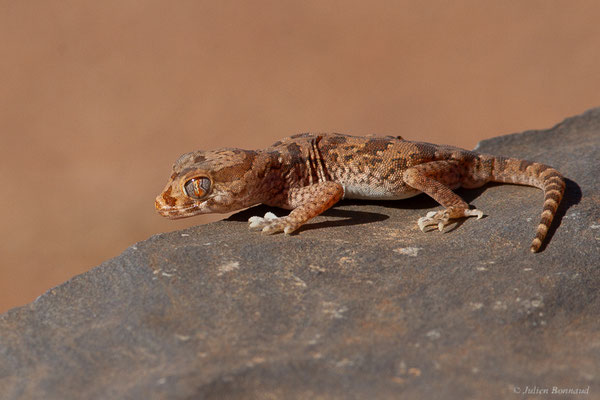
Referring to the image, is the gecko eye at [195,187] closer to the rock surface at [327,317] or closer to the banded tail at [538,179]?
the rock surface at [327,317]

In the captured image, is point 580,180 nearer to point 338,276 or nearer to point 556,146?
point 556,146

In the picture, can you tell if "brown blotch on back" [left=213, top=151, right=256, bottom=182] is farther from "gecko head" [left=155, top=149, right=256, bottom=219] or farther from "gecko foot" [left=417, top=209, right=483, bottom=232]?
"gecko foot" [left=417, top=209, right=483, bottom=232]

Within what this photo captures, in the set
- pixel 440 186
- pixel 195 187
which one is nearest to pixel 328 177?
pixel 440 186

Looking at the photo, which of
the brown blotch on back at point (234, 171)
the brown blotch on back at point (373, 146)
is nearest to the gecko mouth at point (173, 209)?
the brown blotch on back at point (234, 171)

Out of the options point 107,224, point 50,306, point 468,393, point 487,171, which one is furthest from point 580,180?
point 107,224

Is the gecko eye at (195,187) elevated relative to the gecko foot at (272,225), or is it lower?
elevated

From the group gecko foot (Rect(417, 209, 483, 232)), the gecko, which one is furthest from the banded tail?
gecko foot (Rect(417, 209, 483, 232))
